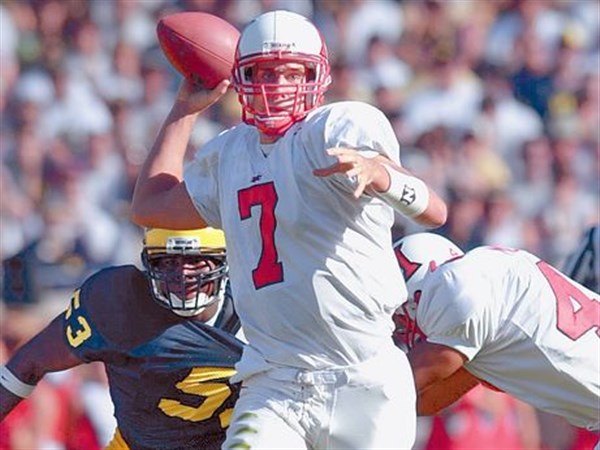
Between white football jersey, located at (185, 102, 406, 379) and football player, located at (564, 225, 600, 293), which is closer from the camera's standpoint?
white football jersey, located at (185, 102, 406, 379)

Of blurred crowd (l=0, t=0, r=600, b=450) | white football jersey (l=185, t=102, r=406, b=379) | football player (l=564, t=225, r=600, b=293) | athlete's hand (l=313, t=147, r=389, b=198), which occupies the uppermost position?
athlete's hand (l=313, t=147, r=389, b=198)

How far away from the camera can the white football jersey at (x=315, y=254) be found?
420cm

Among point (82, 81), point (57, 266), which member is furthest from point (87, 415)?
point (82, 81)

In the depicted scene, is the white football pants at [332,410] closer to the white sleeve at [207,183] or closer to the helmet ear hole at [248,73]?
the white sleeve at [207,183]

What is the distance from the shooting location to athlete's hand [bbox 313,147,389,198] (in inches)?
154

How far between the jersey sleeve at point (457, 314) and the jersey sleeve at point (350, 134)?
634 millimetres

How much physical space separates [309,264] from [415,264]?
2.53ft

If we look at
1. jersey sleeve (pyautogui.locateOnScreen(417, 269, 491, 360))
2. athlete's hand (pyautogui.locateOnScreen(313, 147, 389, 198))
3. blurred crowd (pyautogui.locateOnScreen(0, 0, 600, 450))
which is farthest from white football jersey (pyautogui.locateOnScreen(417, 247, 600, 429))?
blurred crowd (pyautogui.locateOnScreen(0, 0, 600, 450))

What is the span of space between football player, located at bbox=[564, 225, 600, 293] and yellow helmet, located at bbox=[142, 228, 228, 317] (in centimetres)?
186

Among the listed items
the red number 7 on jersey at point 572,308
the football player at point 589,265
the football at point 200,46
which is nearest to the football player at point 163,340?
the football at point 200,46

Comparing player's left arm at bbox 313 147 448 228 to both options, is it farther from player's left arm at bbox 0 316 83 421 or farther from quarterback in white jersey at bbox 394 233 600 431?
player's left arm at bbox 0 316 83 421

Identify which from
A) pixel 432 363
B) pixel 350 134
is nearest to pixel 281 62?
pixel 350 134

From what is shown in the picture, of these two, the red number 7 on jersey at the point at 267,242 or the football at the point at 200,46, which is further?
the football at the point at 200,46

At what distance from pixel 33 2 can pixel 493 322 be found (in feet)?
18.9
